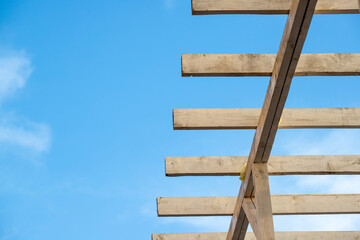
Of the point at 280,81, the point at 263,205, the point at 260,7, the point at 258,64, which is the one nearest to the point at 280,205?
the point at 263,205

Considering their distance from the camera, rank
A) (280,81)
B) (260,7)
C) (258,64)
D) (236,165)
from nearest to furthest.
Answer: (260,7) → (280,81) → (258,64) → (236,165)

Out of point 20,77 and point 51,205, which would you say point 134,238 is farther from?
point 20,77

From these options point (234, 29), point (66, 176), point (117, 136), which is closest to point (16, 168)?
point (66, 176)

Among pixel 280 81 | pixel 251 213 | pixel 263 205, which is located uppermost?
pixel 280 81

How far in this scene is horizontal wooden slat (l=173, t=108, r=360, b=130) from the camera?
4652 mm

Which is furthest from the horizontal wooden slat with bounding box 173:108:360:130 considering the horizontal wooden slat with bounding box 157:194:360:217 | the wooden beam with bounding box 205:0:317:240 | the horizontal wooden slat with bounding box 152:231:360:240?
the horizontal wooden slat with bounding box 152:231:360:240

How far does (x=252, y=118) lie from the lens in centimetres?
468

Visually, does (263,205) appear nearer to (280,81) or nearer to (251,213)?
(251,213)

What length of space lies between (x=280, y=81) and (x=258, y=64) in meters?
0.34

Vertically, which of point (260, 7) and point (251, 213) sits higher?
point (260, 7)

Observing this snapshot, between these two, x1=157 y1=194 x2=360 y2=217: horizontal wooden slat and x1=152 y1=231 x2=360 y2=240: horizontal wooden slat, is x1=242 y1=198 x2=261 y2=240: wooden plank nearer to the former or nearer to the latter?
x1=157 y1=194 x2=360 y2=217: horizontal wooden slat

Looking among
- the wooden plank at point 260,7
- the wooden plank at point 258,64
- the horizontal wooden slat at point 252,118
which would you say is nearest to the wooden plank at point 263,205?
the horizontal wooden slat at point 252,118

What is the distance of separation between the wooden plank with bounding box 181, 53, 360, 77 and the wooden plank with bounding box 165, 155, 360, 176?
1249mm

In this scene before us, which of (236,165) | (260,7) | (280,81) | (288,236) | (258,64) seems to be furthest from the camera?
(288,236)
